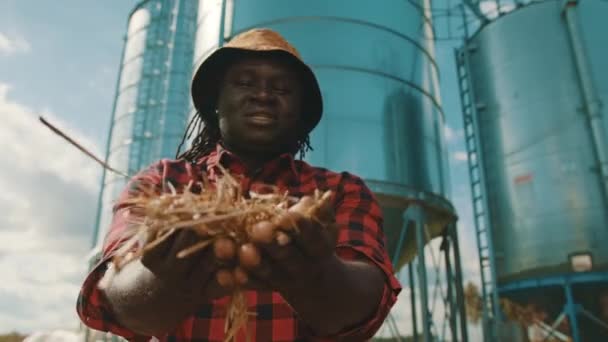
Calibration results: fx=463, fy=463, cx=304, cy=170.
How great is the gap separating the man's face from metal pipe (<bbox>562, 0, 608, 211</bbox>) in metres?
7.99

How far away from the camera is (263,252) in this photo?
717mm

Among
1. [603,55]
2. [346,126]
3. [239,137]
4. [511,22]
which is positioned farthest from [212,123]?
[511,22]

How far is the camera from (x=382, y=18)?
5355 mm

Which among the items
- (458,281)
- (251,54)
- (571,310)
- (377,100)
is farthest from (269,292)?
(571,310)

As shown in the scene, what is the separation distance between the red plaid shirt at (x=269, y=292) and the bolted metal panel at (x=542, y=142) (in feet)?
25.4

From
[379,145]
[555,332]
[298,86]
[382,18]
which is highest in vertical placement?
[382,18]

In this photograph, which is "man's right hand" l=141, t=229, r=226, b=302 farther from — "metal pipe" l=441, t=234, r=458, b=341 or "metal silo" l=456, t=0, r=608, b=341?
"metal silo" l=456, t=0, r=608, b=341

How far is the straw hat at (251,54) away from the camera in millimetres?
1296

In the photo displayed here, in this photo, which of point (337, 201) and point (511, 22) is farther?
point (511, 22)

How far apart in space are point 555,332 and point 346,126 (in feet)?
20.0

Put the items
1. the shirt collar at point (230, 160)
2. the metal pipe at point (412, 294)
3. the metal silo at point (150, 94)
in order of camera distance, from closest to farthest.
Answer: the shirt collar at point (230, 160) < the metal pipe at point (412, 294) < the metal silo at point (150, 94)

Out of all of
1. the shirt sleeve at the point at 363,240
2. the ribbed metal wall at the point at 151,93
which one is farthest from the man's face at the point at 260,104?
the ribbed metal wall at the point at 151,93

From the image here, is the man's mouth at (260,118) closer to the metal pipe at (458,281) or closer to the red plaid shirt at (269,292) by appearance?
the red plaid shirt at (269,292)

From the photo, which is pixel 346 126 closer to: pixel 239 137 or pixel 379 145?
pixel 379 145
